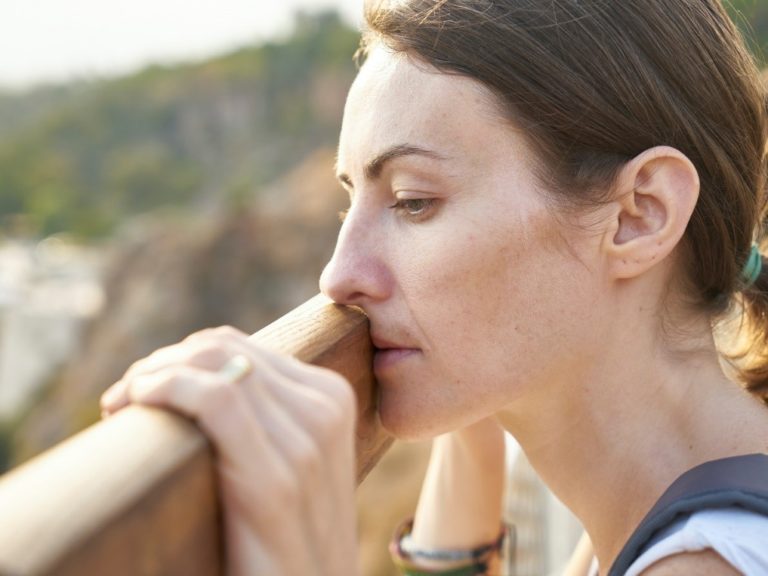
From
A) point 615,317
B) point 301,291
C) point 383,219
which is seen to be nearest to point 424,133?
point 383,219

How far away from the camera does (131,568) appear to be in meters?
0.56

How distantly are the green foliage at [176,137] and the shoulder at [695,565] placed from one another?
45949 mm

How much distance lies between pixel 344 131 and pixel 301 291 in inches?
786

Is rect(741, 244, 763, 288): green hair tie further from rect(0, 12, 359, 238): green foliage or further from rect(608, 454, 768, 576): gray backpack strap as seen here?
rect(0, 12, 359, 238): green foliage

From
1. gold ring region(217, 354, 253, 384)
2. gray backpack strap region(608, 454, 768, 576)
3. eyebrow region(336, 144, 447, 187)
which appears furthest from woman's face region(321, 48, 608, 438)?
gold ring region(217, 354, 253, 384)

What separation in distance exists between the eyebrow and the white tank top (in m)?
0.61

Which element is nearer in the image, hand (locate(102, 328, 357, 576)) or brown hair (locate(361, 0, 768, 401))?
hand (locate(102, 328, 357, 576))

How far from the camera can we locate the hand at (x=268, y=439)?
0.68m

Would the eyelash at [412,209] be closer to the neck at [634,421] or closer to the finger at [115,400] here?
the neck at [634,421]

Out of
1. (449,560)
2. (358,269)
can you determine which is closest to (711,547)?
(358,269)

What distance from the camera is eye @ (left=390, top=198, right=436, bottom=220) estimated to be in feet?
4.32

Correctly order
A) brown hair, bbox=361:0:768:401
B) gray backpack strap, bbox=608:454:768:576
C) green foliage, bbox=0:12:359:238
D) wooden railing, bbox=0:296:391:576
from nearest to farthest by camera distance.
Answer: wooden railing, bbox=0:296:391:576
gray backpack strap, bbox=608:454:768:576
brown hair, bbox=361:0:768:401
green foliage, bbox=0:12:359:238

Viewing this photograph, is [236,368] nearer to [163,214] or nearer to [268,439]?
[268,439]

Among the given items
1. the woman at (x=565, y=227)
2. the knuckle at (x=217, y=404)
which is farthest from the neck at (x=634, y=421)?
the knuckle at (x=217, y=404)
